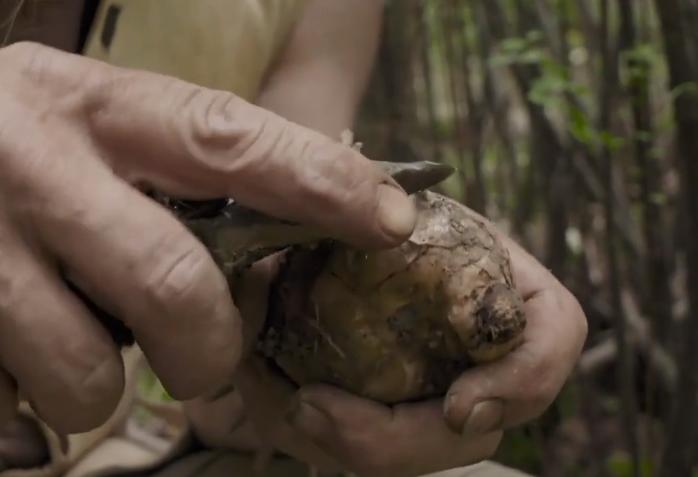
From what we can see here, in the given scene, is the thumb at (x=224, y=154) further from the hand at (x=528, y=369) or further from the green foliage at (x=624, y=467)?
the green foliage at (x=624, y=467)

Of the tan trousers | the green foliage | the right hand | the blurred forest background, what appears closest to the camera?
the right hand

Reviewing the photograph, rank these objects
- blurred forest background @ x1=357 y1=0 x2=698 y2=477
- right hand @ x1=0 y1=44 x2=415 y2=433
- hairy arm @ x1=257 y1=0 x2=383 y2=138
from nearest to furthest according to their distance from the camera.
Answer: right hand @ x1=0 y1=44 x2=415 y2=433
hairy arm @ x1=257 y1=0 x2=383 y2=138
blurred forest background @ x1=357 y1=0 x2=698 y2=477

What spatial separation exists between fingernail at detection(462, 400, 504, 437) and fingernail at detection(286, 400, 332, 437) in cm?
8

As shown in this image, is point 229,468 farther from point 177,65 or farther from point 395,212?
point 395,212

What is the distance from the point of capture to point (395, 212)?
1.86 ft

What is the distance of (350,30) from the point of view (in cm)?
117

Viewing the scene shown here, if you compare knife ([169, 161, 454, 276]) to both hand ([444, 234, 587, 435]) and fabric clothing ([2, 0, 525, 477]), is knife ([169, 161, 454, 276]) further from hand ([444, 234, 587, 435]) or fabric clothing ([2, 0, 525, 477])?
fabric clothing ([2, 0, 525, 477])

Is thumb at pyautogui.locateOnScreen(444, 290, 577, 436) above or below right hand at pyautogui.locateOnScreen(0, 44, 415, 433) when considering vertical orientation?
below

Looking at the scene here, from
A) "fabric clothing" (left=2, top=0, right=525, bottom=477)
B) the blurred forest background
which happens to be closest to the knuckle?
"fabric clothing" (left=2, top=0, right=525, bottom=477)

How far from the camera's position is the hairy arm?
3.60 ft

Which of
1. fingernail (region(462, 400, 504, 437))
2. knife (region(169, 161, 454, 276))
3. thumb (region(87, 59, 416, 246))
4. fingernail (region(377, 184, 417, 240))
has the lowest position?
fingernail (region(462, 400, 504, 437))

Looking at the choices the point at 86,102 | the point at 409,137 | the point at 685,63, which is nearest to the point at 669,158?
the point at 409,137

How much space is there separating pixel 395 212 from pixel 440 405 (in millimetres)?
156

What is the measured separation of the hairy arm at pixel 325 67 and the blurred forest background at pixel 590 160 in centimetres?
22
